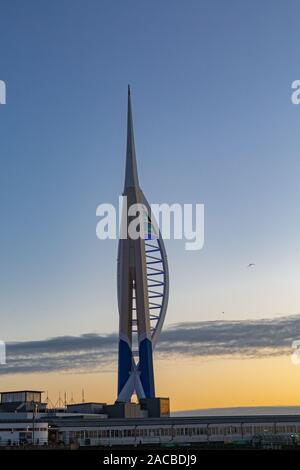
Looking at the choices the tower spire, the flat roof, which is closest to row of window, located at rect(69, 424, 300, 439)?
the flat roof

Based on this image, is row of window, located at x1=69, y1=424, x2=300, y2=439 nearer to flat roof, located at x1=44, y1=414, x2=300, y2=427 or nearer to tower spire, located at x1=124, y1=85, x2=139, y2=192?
flat roof, located at x1=44, y1=414, x2=300, y2=427

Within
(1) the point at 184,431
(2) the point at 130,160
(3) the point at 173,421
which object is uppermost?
(2) the point at 130,160

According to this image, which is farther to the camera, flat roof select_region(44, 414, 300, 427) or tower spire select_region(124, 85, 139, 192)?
tower spire select_region(124, 85, 139, 192)

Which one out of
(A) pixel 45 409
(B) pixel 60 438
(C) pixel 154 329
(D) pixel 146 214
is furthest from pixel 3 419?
(D) pixel 146 214

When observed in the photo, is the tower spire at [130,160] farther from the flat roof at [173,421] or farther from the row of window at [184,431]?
the row of window at [184,431]

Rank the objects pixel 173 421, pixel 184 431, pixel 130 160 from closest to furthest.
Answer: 1. pixel 184 431
2. pixel 173 421
3. pixel 130 160

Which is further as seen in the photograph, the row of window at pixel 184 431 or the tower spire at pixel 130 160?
the tower spire at pixel 130 160

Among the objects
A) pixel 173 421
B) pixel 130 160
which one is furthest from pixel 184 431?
pixel 130 160

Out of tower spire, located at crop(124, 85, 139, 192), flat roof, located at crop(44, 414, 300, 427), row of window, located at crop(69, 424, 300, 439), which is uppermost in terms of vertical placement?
tower spire, located at crop(124, 85, 139, 192)

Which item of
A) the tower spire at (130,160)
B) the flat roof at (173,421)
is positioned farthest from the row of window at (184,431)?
the tower spire at (130,160)

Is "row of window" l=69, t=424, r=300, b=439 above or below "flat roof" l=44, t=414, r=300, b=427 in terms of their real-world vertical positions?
below

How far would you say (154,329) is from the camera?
145125 millimetres

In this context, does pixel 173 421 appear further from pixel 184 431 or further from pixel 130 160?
pixel 130 160
